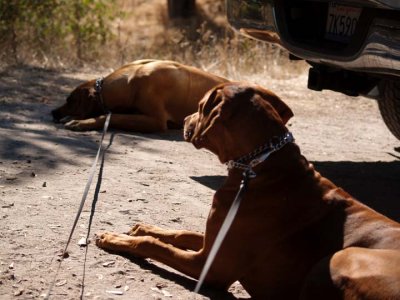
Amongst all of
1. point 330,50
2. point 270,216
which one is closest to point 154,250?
point 270,216

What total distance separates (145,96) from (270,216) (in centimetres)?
419

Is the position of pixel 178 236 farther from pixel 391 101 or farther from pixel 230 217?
pixel 391 101

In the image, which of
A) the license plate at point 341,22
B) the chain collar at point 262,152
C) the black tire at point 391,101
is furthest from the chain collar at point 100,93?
the chain collar at point 262,152

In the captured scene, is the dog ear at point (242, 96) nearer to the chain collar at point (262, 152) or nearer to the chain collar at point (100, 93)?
the chain collar at point (262, 152)

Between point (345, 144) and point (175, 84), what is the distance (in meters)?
1.74

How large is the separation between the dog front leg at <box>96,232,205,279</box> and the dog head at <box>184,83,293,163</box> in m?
0.52

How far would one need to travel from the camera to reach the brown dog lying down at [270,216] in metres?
3.73

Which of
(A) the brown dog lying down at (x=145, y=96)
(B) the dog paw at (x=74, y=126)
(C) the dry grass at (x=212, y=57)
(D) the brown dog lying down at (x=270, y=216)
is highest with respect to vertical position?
(D) the brown dog lying down at (x=270, y=216)

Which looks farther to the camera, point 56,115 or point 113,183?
point 56,115

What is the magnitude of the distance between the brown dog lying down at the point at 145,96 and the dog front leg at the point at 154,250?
3.34 metres

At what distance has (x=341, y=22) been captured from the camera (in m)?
5.43

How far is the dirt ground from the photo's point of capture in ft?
13.3

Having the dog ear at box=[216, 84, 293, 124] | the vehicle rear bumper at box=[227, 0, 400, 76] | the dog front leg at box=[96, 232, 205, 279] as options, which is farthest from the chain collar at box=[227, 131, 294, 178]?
the vehicle rear bumper at box=[227, 0, 400, 76]

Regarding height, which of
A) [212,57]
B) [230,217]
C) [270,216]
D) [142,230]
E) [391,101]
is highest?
A: [230,217]
